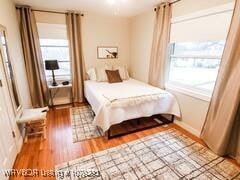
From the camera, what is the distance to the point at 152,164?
1.78 m

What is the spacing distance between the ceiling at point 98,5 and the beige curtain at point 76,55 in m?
0.26

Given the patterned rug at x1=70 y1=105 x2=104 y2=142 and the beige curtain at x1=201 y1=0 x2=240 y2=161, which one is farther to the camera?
the patterned rug at x1=70 y1=105 x2=104 y2=142

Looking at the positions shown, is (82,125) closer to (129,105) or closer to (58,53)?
(129,105)

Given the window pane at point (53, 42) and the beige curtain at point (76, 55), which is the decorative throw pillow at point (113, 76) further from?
the window pane at point (53, 42)

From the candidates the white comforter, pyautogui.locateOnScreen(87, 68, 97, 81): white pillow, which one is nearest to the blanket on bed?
the white comforter

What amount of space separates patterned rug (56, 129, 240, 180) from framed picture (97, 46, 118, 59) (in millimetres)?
2591

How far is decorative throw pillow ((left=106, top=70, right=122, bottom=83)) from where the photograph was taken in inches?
137

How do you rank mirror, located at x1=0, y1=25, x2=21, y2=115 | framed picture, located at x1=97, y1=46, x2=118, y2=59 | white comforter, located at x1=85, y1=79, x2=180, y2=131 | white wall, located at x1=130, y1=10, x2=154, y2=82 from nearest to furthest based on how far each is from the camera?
mirror, located at x1=0, y1=25, x2=21, y2=115 → white comforter, located at x1=85, y1=79, x2=180, y2=131 → white wall, located at x1=130, y1=10, x2=154, y2=82 → framed picture, located at x1=97, y1=46, x2=118, y2=59

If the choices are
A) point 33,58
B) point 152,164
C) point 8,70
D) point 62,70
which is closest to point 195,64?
point 152,164

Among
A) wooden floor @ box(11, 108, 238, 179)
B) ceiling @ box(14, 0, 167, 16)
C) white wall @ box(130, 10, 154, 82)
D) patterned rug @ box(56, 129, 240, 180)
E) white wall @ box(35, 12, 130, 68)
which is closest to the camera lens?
patterned rug @ box(56, 129, 240, 180)

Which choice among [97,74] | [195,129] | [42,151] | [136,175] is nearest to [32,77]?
[97,74]

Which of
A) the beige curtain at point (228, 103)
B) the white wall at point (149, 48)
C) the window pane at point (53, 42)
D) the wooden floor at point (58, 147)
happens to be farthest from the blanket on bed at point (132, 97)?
the window pane at point (53, 42)

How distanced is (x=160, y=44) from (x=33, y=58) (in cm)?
280

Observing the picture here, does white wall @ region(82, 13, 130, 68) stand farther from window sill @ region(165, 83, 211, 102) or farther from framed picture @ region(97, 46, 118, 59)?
window sill @ region(165, 83, 211, 102)
